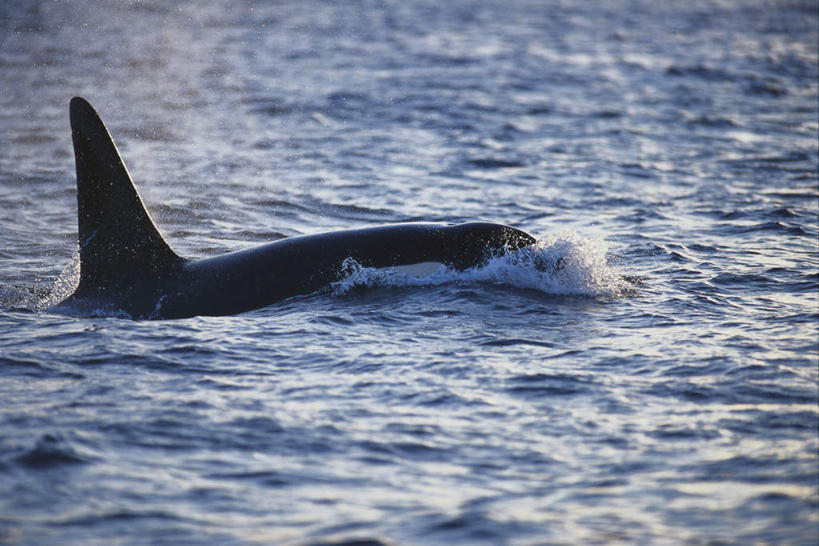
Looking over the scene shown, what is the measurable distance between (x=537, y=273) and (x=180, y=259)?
4456 mm

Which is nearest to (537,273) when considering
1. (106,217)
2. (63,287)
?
(106,217)

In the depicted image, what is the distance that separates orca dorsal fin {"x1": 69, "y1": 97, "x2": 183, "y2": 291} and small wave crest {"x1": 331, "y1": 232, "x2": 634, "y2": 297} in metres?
2.31

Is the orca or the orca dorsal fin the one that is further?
the orca

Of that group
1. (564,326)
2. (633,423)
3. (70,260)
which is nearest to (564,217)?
(564,326)

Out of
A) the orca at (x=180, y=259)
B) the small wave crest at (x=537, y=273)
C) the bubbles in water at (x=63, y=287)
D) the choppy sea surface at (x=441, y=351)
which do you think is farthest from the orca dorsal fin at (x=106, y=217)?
the small wave crest at (x=537, y=273)

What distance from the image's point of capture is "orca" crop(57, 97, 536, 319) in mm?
12617

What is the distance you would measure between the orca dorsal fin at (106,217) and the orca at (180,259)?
1cm

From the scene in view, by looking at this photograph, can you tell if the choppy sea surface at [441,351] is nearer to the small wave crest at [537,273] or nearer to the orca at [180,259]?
the small wave crest at [537,273]

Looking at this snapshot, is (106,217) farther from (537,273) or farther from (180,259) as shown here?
(537,273)

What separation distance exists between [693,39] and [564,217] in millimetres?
35992

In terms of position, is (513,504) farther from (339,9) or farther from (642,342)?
(339,9)

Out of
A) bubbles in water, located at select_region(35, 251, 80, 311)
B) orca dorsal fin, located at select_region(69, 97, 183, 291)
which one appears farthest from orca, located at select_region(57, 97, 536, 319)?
bubbles in water, located at select_region(35, 251, 80, 311)

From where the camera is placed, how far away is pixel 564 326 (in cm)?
1213

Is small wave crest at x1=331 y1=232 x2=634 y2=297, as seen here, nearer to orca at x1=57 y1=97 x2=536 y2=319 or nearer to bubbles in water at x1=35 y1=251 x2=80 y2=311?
orca at x1=57 y1=97 x2=536 y2=319
